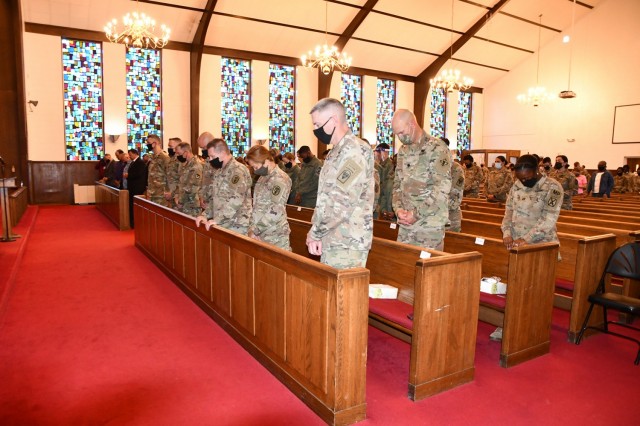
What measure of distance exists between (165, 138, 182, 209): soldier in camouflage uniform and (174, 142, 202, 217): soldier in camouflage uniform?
0.74 feet

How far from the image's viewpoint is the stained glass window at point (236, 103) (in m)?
14.2

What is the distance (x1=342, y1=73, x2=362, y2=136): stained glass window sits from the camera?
1648 centimetres

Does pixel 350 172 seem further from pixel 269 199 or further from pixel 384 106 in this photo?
pixel 384 106

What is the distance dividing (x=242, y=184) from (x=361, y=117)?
44.6 feet

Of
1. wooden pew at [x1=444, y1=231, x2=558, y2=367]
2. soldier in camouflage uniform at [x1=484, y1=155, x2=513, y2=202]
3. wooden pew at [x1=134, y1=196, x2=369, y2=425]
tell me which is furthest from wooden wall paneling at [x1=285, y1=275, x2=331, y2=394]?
soldier in camouflage uniform at [x1=484, y1=155, x2=513, y2=202]

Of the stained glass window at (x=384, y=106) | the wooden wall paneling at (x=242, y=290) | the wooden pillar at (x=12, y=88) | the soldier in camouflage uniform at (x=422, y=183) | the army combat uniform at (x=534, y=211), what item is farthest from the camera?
the stained glass window at (x=384, y=106)

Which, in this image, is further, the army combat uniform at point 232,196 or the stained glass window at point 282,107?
the stained glass window at point 282,107

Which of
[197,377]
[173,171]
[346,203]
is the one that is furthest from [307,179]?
[346,203]

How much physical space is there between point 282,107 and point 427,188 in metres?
12.4

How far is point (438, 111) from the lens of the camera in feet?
62.7

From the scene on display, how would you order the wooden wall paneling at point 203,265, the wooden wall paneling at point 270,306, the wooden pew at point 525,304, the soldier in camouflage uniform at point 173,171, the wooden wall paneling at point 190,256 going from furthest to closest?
1. the soldier in camouflage uniform at point 173,171
2. the wooden wall paneling at point 190,256
3. the wooden wall paneling at point 203,265
4. the wooden pew at point 525,304
5. the wooden wall paneling at point 270,306

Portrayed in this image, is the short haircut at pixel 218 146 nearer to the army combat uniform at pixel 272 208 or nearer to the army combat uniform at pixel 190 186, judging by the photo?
the army combat uniform at pixel 272 208

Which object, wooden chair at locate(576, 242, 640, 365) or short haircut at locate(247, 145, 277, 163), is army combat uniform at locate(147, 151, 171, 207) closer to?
short haircut at locate(247, 145, 277, 163)

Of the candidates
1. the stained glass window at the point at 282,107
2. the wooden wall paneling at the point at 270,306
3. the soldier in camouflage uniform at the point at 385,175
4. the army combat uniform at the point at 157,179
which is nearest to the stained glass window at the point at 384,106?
the stained glass window at the point at 282,107
